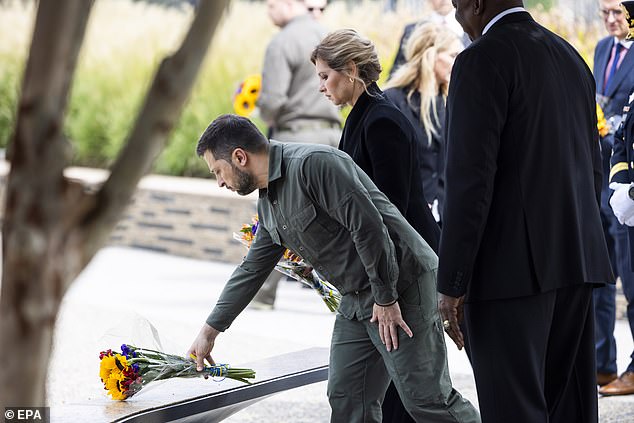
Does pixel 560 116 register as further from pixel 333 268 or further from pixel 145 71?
pixel 145 71

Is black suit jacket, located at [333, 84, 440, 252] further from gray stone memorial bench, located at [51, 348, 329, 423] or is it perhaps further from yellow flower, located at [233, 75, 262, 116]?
yellow flower, located at [233, 75, 262, 116]

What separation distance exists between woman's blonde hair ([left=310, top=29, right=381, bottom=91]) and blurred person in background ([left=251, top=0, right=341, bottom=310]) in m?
3.67

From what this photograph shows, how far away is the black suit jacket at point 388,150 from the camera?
142 inches

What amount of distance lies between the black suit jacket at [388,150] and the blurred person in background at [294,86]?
12.1 ft

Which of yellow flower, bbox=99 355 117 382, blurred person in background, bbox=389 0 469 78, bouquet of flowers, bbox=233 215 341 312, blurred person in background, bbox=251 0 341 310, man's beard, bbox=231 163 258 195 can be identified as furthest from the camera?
blurred person in background, bbox=251 0 341 310

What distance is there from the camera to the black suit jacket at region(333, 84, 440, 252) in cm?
361

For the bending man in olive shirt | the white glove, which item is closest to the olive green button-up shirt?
the bending man in olive shirt

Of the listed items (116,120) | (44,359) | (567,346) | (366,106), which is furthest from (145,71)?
(44,359)

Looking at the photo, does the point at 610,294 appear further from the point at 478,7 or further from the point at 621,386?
the point at 478,7

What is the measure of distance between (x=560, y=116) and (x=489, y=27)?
1.04 ft

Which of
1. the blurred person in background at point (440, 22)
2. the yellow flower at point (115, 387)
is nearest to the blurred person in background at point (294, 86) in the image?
the blurred person in background at point (440, 22)

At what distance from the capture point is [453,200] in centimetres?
287

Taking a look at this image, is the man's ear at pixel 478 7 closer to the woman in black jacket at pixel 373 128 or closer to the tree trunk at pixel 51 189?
the woman in black jacket at pixel 373 128

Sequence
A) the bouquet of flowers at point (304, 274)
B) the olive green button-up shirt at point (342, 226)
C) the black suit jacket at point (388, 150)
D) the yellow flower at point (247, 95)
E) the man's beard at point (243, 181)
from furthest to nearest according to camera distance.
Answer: the yellow flower at point (247, 95) < the bouquet of flowers at point (304, 274) < the black suit jacket at point (388, 150) < the man's beard at point (243, 181) < the olive green button-up shirt at point (342, 226)
